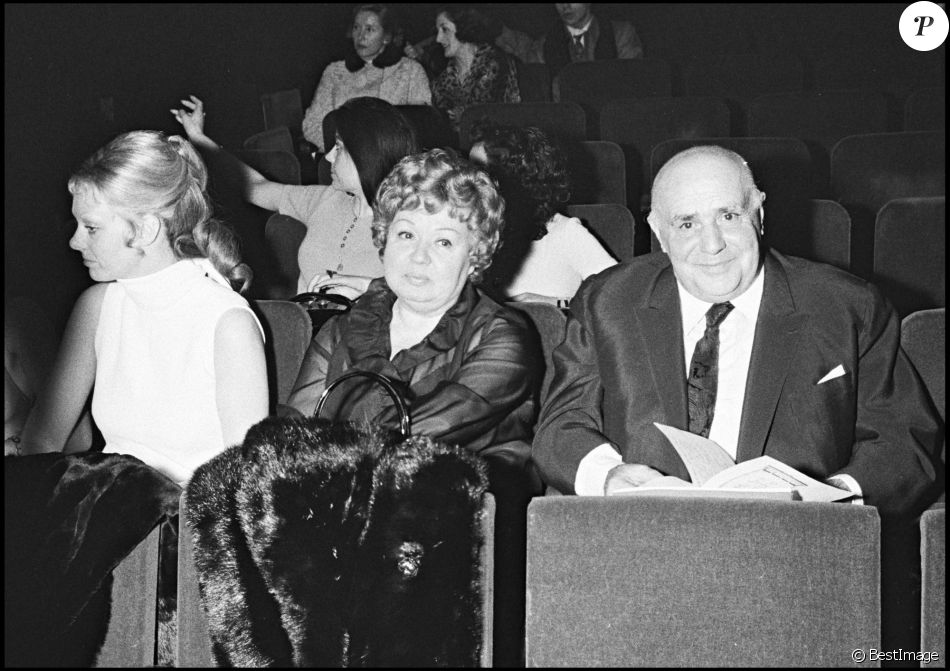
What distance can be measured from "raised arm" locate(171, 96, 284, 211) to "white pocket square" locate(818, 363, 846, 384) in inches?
79.5

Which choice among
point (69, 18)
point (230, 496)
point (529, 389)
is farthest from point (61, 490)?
point (69, 18)

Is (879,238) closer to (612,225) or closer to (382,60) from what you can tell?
(612,225)

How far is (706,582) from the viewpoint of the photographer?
1.40 m

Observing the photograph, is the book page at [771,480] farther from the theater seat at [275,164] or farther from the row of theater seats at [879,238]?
the theater seat at [275,164]

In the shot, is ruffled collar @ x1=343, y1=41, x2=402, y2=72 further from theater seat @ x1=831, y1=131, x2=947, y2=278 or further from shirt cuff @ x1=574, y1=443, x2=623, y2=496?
shirt cuff @ x1=574, y1=443, x2=623, y2=496

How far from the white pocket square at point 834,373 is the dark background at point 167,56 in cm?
185

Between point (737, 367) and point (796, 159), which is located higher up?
point (796, 159)

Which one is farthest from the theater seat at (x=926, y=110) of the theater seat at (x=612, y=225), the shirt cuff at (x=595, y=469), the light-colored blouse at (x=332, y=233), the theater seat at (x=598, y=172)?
the shirt cuff at (x=595, y=469)

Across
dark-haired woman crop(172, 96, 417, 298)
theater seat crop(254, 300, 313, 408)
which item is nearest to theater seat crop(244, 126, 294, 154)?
dark-haired woman crop(172, 96, 417, 298)

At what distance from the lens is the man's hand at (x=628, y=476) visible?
1801 mm

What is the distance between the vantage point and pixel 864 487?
1.81m

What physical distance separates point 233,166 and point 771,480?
2.43 metres

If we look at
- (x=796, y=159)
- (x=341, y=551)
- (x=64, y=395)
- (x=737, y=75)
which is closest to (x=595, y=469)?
(x=341, y=551)

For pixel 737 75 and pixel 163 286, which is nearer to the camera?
pixel 163 286
